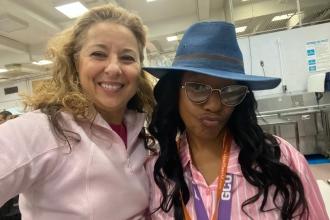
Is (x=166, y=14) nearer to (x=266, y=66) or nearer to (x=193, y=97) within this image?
(x=266, y=66)

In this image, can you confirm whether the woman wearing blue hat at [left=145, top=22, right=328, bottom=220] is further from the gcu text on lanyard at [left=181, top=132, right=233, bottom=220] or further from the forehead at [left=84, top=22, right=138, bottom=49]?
the forehead at [left=84, top=22, right=138, bottom=49]

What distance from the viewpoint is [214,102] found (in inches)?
42.5

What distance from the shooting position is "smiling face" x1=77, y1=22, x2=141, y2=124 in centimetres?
125

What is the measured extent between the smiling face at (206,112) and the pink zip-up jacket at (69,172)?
11.5 inches

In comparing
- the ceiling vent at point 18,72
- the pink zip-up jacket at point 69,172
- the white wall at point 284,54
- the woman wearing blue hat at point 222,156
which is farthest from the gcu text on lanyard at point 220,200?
the ceiling vent at point 18,72

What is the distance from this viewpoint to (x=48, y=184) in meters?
1.09

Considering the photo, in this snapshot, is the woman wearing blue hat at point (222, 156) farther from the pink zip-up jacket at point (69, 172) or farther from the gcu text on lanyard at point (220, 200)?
the pink zip-up jacket at point (69, 172)

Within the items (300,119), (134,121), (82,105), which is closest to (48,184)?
(82,105)

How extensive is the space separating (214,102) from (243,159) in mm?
227

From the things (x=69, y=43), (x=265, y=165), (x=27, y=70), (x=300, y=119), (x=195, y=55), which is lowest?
(x=300, y=119)

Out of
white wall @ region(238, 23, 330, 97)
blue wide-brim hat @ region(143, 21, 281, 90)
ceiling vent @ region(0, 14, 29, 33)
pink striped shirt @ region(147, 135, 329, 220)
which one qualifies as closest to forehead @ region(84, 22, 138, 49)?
blue wide-brim hat @ region(143, 21, 281, 90)

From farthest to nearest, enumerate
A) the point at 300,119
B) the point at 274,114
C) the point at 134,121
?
the point at 300,119
the point at 274,114
the point at 134,121

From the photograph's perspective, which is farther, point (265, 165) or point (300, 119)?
point (300, 119)

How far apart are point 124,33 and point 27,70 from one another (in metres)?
12.5
